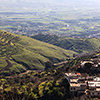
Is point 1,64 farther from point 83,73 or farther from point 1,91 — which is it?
point 83,73

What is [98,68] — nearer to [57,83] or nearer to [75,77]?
[75,77]

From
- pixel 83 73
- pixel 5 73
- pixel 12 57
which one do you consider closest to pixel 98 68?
pixel 83 73

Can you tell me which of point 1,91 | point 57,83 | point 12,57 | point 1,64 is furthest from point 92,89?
point 12,57

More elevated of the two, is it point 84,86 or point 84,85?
point 84,85

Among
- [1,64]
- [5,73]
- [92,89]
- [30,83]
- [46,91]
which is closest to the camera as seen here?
[92,89]

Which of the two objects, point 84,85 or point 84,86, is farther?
point 84,86

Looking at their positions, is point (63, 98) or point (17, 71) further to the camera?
point (17, 71)

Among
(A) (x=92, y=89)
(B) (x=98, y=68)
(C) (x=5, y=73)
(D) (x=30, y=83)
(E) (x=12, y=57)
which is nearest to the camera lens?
(A) (x=92, y=89)

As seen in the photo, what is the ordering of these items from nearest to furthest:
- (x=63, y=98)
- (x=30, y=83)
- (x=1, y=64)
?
(x=63, y=98)
(x=30, y=83)
(x=1, y=64)

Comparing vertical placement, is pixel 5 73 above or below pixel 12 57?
below

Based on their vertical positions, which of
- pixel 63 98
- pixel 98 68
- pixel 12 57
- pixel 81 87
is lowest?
pixel 63 98
